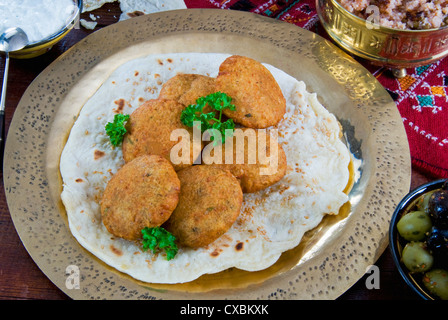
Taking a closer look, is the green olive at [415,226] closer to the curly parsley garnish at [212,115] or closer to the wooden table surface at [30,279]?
the wooden table surface at [30,279]

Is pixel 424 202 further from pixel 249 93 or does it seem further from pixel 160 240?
pixel 160 240

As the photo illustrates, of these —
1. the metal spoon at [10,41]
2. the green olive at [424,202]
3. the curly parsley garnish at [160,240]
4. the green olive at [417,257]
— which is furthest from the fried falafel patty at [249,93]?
the metal spoon at [10,41]

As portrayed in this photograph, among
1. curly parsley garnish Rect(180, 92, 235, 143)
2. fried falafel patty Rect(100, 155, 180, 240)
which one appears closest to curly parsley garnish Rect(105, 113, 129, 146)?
fried falafel patty Rect(100, 155, 180, 240)

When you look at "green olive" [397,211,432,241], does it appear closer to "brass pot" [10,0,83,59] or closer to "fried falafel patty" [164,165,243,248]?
"fried falafel patty" [164,165,243,248]

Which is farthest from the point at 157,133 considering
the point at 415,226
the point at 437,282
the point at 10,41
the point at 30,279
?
the point at 437,282

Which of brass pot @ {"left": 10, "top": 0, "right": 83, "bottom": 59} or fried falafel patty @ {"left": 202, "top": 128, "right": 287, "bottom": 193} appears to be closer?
fried falafel patty @ {"left": 202, "top": 128, "right": 287, "bottom": 193}

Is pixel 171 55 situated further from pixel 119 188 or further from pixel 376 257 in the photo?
pixel 376 257
